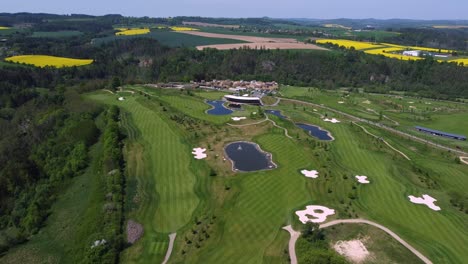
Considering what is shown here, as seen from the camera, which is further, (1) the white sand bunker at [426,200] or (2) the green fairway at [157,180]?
(1) the white sand bunker at [426,200]

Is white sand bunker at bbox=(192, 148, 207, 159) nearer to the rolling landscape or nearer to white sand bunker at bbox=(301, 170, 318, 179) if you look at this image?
the rolling landscape

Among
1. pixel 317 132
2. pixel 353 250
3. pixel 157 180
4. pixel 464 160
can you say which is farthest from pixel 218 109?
pixel 353 250

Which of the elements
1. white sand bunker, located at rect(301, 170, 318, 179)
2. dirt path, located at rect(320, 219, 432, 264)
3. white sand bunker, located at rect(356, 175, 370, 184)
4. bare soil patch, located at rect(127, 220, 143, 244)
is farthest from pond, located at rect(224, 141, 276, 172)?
bare soil patch, located at rect(127, 220, 143, 244)

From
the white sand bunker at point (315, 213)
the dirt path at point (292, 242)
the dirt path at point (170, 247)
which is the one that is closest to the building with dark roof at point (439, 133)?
the white sand bunker at point (315, 213)

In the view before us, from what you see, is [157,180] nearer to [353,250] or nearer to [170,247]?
[170,247]

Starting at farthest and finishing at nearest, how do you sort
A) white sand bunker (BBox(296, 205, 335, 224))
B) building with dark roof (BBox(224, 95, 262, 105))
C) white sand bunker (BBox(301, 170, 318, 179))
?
1. building with dark roof (BBox(224, 95, 262, 105))
2. white sand bunker (BBox(301, 170, 318, 179))
3. white sand bunker (BBox(296, 205, 335, 224))

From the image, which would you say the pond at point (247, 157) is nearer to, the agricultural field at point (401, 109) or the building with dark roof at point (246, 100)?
the building with dark roof at point (246, 100)
